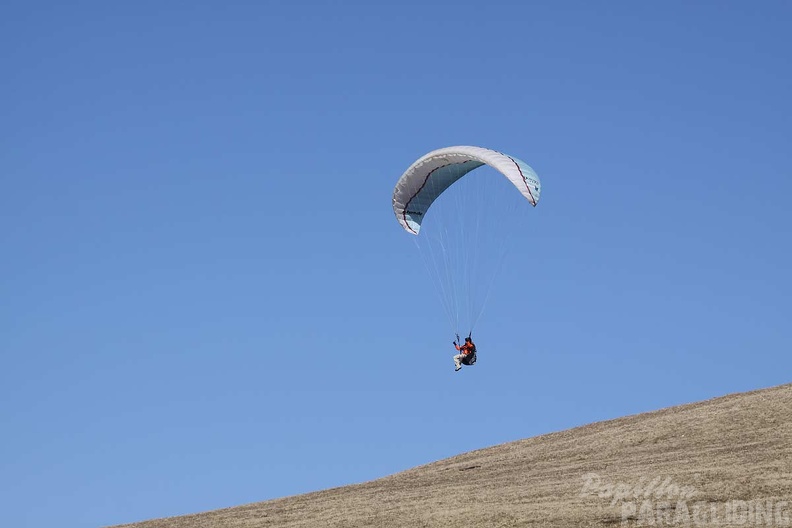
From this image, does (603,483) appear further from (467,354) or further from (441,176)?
(441,176)

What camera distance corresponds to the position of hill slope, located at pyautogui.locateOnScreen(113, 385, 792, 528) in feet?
89.0

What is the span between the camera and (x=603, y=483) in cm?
3095

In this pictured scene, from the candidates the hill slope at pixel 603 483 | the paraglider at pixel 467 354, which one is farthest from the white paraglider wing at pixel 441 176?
the hill slope at pixel 603 483

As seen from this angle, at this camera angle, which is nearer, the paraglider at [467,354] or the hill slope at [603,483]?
the hill slope at [603,483]

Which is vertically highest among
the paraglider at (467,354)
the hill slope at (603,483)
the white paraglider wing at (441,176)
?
the white paraglider wing at (441,176)

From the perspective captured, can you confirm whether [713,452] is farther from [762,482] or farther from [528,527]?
[528,527]

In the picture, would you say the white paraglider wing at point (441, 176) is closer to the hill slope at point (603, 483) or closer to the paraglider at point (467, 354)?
the paraglider at point (467, 354)

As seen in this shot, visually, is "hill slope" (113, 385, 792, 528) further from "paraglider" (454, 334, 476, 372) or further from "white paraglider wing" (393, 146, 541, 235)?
"white paraglider wing" (393, 146, 541, 235)

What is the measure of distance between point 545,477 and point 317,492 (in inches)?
312

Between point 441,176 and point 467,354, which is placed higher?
point 441,176

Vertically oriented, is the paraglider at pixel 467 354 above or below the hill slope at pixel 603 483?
above

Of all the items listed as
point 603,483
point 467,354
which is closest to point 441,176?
point 467,354

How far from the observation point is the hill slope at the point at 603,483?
27.1m

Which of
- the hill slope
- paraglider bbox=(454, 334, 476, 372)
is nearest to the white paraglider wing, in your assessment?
paraglider bbox=(454, 334, 476, 372)
